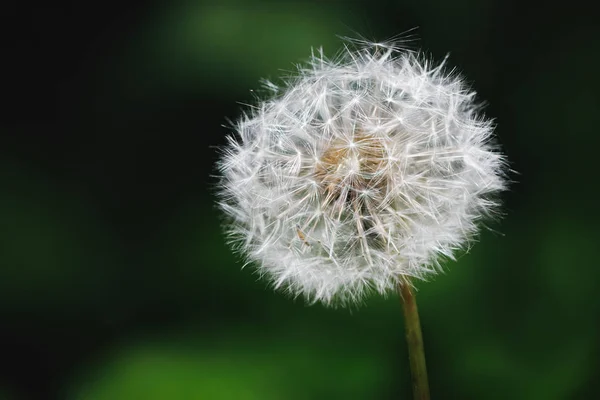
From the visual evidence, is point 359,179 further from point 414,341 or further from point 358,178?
point 414,341

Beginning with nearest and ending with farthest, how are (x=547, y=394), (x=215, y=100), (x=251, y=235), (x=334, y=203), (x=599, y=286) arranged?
(x=334, y=203) → (x=251, y=235) → (x=547, y=394) → (x=599, y=286) → (x=215, y=100)

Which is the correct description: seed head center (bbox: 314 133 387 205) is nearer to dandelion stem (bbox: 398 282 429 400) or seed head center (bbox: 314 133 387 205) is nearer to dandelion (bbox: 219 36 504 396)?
dandelion (bbox: 219 36 504 396)

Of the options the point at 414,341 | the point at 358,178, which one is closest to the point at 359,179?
the point at 358,178

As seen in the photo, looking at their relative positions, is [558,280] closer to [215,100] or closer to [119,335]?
[215,100]

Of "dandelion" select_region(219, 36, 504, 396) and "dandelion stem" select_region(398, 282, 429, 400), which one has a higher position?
"dandelion" select_region(219, 36, 504, 396)

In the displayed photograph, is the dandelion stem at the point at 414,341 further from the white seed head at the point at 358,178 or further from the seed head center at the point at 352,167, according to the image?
the seed head center at the point at 352,167

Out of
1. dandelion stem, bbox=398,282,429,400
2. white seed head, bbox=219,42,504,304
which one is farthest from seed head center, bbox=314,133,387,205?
dandelion stem, bbox=398,282,429,400

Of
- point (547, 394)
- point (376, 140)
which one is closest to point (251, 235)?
point (376, 140)
